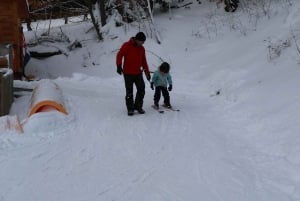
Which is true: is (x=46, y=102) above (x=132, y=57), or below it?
below

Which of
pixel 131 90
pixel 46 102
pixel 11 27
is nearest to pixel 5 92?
pixel 46 102

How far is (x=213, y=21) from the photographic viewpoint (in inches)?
707

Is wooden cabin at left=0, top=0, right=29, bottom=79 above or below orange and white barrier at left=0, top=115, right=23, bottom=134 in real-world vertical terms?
above

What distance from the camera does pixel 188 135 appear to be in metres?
8.01

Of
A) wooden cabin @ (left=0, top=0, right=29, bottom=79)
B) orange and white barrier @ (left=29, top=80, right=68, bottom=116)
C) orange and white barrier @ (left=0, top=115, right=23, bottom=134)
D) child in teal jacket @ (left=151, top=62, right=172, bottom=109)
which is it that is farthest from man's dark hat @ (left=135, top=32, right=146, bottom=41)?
wooden cabin @ (left=0, top=0, right=29, bottom=79)

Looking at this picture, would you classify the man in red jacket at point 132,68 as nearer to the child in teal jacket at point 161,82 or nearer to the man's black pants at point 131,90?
the man's black pants at point 131,90

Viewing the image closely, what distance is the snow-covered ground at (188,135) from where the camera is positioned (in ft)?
18.2

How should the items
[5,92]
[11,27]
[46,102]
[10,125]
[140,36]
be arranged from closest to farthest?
[10,125] → [46,102] → [140,36] → [5,92] → [11,27]

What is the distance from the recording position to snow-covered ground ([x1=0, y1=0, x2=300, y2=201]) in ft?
18.2

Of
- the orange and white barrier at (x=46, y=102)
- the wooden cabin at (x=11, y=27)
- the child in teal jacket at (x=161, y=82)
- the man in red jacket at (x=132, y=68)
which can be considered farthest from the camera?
the wooden cabin at (x=11, y=27)

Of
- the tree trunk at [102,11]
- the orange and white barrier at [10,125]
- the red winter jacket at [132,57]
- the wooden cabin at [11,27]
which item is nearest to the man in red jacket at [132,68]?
the red winter jacket at [132,57]

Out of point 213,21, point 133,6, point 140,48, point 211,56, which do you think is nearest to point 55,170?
point 140,48

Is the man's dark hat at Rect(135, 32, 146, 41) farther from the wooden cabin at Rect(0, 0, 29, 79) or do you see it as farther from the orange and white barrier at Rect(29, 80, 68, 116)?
the wooden cabin at Rect(0, 0, 29, 79)

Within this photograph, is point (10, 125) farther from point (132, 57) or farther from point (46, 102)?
point (132, 57)
